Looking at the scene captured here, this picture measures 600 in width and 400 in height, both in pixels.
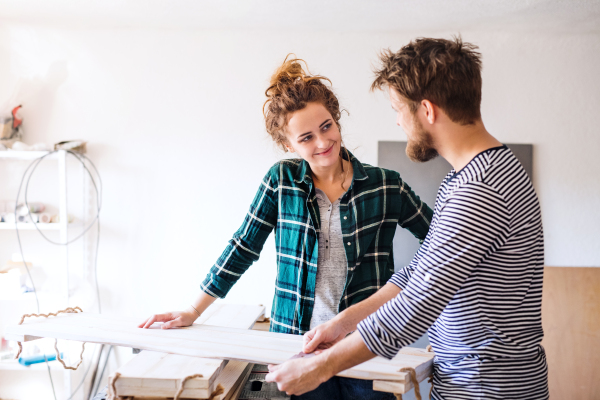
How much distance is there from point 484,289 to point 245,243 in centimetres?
80

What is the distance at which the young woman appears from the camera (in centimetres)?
137

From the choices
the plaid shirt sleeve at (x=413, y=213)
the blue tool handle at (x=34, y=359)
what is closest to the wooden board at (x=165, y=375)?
the plaid shirt sleeve at (x=413, y=213)

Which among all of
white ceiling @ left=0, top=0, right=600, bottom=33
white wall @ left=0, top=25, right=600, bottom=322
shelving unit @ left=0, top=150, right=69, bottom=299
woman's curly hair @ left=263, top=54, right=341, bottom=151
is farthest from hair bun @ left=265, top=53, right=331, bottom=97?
shelving unit @ left=0, top=150, right=69, bottom=299

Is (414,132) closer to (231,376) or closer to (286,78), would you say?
(286,78)

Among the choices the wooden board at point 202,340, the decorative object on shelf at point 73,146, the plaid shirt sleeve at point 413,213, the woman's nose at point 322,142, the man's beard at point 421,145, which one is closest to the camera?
the man's beard at point 421,145

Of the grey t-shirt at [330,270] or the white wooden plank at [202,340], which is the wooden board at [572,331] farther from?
the white wooden plank at [202,340]

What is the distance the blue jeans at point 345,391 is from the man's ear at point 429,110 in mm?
738

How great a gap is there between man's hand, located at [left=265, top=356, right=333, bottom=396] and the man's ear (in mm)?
504

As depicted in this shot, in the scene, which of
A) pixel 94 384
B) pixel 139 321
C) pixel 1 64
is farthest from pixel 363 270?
pixel 1 64

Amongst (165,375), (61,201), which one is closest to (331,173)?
(165,375)

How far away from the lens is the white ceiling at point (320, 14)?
94.3 inches

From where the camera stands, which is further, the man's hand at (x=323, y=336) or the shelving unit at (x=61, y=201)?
the shelving unit at (x=61, y=201)

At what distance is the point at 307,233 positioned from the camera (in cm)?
138

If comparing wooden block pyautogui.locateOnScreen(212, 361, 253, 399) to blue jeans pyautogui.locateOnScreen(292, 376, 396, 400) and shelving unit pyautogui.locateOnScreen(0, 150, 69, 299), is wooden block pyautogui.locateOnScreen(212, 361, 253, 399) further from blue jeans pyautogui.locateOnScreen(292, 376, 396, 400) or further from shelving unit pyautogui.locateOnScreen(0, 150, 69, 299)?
shelving unit pyautogui.locateOnScreen(0, 150, 69, 299)
